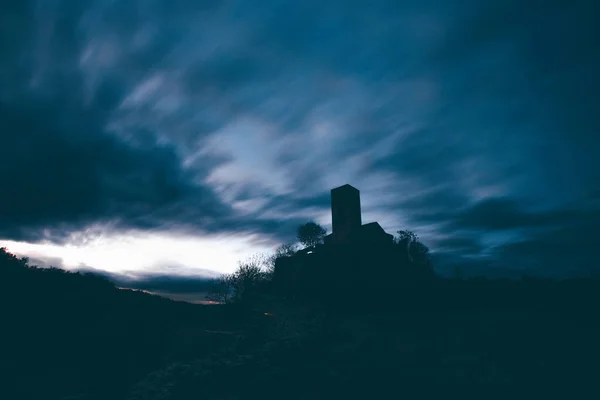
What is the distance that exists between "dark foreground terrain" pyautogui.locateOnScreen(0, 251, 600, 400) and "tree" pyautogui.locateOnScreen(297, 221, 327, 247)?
30.4 metres

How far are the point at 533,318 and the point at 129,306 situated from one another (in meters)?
23.7

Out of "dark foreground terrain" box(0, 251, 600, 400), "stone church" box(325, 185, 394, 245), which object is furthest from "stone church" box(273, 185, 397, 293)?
"dark foreground terrain" box(0, 251, 600, 400)

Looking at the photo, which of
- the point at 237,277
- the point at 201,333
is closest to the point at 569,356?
the point at 201,333

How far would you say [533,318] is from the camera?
15.2m

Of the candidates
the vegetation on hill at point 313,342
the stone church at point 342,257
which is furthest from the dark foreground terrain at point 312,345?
the stone church at point 342,257

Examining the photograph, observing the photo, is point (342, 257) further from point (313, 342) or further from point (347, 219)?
point (313, 342)

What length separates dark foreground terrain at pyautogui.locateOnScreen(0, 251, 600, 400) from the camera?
39.1 ft

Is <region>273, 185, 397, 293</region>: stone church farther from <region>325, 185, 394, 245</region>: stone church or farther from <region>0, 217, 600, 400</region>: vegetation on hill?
<region>0, 217, 600, 400</region>: vegetation on hill

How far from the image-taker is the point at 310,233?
5269 centimetres

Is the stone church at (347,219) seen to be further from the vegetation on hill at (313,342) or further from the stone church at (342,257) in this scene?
the vegetation on hill at (313,342)

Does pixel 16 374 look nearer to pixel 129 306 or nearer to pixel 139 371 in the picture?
pixel 139 371

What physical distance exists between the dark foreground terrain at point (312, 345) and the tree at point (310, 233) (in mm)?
30395

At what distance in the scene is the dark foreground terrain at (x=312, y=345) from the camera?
11.9m

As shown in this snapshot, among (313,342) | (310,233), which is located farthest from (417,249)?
(313,342)
